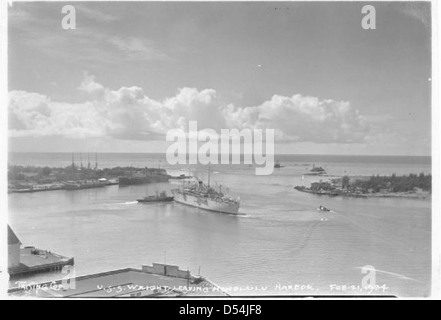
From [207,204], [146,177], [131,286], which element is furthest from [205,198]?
[131,286]

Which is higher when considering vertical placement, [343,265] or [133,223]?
[133,223]

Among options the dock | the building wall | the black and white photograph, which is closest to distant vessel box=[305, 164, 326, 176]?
the black and white photograph

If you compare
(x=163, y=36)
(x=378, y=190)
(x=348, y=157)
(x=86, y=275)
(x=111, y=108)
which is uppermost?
(x=163, y=36)

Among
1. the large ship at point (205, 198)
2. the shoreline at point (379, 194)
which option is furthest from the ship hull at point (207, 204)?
the shoreline at point (379, 194)

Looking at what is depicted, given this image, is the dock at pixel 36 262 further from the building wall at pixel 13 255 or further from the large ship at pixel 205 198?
the large ship at pixel 205 198

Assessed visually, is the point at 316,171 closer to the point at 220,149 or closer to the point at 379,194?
the point at 379,194

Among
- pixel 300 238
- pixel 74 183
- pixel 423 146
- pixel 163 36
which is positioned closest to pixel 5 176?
pixel 74 183
